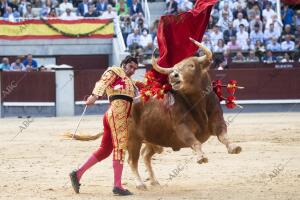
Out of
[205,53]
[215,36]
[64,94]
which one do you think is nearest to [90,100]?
[205,53]

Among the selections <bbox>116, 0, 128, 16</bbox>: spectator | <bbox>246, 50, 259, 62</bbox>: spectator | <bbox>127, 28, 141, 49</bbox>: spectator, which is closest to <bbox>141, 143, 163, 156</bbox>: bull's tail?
<bbox>246, 50, 259, 62</bbox>: spectator

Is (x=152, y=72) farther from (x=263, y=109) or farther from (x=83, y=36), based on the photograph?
(x=83, y=36)

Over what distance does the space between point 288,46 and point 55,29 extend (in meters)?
5.81

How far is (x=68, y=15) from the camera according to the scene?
73.6 ft

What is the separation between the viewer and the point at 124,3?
23.0 meters

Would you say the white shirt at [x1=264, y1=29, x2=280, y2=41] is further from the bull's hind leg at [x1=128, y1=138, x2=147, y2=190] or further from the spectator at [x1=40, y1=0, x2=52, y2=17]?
the bull's hind leg at [x1=128, y1=138, x2=147, y2=190]

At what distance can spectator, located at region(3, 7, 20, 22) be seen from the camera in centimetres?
2208

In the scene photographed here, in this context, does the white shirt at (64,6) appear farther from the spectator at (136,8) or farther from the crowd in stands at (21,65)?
the crowd in stands at (21,65)

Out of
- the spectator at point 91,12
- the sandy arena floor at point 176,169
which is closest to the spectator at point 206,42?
the spectator at point 91,12

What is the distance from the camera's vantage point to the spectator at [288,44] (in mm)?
21438

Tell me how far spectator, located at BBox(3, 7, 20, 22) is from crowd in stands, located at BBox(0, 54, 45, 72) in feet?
4.40

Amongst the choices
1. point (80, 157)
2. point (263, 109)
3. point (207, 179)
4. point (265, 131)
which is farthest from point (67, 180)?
point (263, 109)

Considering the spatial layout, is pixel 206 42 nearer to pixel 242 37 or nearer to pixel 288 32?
pixel 242 37

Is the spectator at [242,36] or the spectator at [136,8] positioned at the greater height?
the spectator at [136,8]
